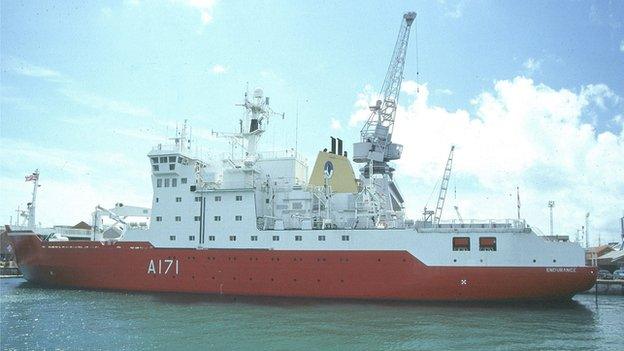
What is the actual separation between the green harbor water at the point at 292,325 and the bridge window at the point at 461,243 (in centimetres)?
272

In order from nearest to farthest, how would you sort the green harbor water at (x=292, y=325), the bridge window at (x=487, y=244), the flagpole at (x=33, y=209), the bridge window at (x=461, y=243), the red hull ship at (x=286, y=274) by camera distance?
the green harbor water at (x=292, y=325), the red hull ship at (x=286, y=274), the bridge window at (x=487, y=244), the bridge window at (x=461, y=243), the flagpole at (x=33, y=209)

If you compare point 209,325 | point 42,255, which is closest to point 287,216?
point 209,325

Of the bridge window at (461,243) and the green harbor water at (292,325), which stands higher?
the bridge window at (461,243)

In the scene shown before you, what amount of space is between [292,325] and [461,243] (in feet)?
32.6

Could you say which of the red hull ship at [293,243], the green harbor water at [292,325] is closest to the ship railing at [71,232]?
the red hull ship at [293,243]

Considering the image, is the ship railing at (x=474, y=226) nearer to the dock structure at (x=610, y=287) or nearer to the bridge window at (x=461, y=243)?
the bridge window at (x=461, y=243)

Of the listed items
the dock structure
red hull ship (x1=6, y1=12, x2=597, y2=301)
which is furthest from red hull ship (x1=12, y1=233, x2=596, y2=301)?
the dock structure

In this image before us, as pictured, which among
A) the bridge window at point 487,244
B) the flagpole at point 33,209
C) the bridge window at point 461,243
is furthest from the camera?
the flagpole at point 33,209

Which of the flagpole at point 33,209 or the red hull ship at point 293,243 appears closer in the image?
the red hull ship at point 293,243

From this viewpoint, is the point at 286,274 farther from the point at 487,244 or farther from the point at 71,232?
the point at 71,232

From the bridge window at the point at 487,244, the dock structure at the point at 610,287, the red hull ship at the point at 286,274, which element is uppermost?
the bridge window at the point at 487,244

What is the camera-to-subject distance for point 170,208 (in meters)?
28.1

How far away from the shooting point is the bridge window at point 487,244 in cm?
2300

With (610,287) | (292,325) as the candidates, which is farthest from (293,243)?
(610,287)
